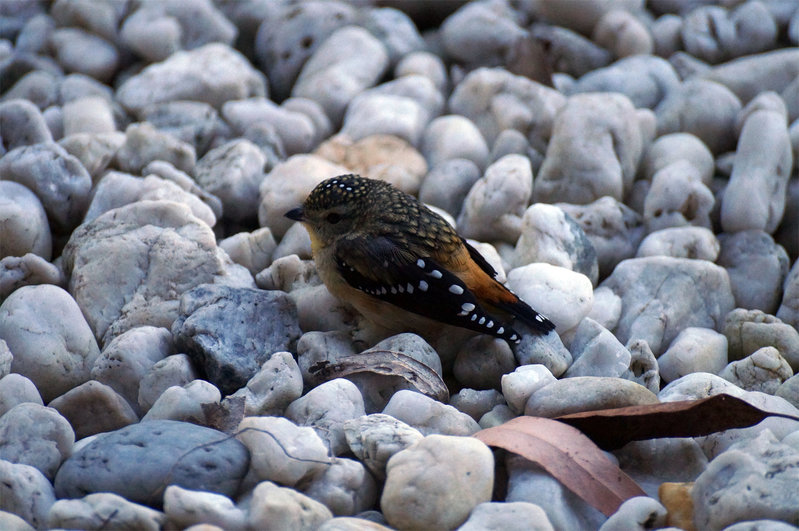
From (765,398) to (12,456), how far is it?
249cm

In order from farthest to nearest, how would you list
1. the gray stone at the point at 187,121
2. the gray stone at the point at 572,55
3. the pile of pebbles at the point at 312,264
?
the gray stone at the point at 572,55, the gray stone at the point at 187,121, the pile of pebbles at the point at 312,264

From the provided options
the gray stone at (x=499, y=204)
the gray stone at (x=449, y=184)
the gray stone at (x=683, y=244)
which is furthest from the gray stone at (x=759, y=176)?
the gray stone at (x=449, y=184)

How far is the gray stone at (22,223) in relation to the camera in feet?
11.7

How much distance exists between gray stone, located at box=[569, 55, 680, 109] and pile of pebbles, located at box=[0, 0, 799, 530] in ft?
0.06

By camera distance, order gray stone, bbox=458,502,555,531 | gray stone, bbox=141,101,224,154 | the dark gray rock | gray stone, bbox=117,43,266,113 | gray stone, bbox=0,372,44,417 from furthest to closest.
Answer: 1. gray stone, bbox=117,43,266,113
2. gray stone, bbox=141,101,224,154
3. the dark gray rock
4. gray stone, bbox=0,372,44,417
5. gray stone, bbox=458,502,555,531

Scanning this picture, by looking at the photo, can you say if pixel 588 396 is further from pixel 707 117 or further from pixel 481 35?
pixel 481 35

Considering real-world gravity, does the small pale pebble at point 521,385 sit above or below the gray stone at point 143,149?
below

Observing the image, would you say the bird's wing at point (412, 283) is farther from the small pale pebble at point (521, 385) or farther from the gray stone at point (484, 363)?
Result: the small pale pebble at point (521, 385)

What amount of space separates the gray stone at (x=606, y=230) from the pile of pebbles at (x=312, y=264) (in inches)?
0.6

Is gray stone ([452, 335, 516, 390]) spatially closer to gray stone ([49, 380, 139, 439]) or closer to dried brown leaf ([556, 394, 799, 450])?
dried brown leaf ([556, 394, 799, 450])

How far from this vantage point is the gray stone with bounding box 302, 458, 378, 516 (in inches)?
96.4

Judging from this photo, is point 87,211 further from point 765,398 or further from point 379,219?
point 765,398

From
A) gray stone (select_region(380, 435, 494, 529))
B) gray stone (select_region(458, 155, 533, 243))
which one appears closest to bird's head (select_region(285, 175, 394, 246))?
gray stone (select_region(458, 155, 533, 243))

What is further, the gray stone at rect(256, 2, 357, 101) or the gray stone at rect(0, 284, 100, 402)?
the gray stone at rect(256, 2, 357, 101)
